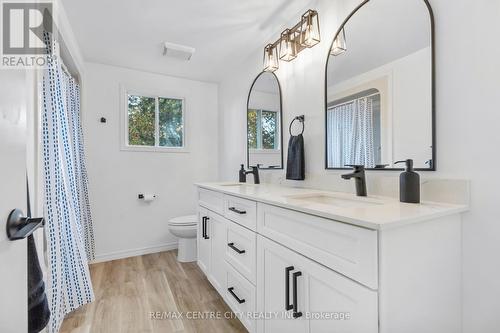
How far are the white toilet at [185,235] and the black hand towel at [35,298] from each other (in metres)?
1.64

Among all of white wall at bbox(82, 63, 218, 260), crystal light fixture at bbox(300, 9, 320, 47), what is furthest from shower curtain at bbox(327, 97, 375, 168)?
white wall at bbox(82, 63, 218, 260)

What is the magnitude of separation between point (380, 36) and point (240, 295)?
5.75ft

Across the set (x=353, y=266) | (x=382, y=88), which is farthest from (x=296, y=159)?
(x=353, y=266)

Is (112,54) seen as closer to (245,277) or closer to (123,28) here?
(123,28)

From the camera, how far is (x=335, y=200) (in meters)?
1.46

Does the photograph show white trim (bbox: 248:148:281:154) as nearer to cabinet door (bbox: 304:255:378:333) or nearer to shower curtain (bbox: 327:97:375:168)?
shower curtain (bbox: 327:97:375:168)

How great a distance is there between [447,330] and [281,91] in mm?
1846

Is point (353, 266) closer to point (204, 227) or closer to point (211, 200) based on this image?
point (211, 200)

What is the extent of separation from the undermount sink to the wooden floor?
96 centimetres

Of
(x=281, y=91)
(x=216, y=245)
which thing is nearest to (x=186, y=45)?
(x=281, y=91)

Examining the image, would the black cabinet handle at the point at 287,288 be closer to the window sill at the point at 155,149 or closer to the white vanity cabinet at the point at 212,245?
the white vanity cabinet at the point at 212,245

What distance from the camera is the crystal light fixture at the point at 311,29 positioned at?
1688 mm

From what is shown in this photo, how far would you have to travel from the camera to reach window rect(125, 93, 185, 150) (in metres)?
3.02

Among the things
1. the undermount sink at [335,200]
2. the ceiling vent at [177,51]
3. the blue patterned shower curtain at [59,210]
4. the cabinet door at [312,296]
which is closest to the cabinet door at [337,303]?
the cabinet door at [312,296]
